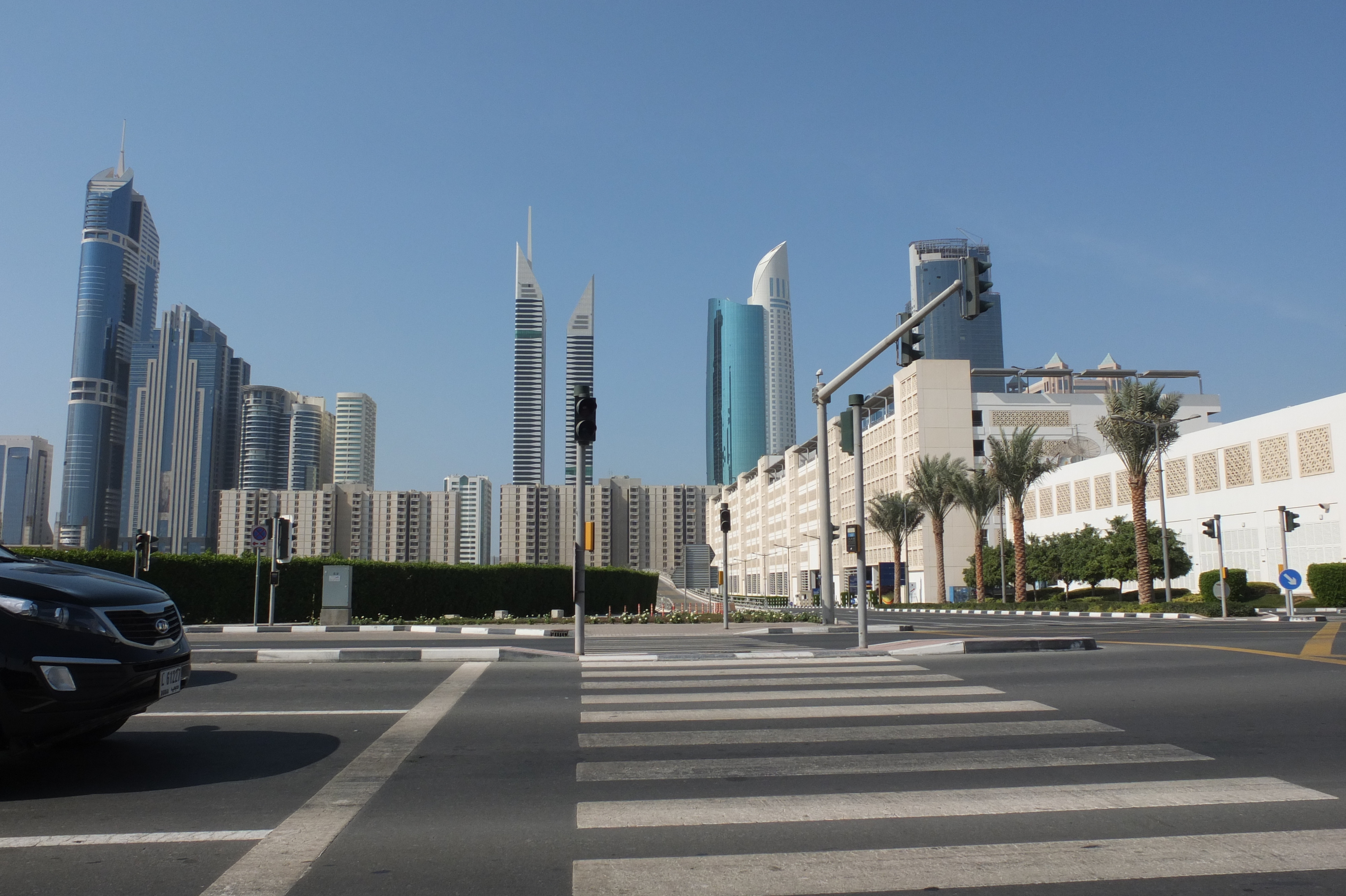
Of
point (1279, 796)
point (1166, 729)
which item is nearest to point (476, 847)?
point (1279, 796)

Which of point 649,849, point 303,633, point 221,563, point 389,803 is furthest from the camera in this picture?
point 221,563

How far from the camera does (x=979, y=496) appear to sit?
5697 centimetres

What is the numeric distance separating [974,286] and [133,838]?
46.2ft

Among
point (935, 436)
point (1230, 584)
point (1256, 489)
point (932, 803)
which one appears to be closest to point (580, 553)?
point (932, 803)

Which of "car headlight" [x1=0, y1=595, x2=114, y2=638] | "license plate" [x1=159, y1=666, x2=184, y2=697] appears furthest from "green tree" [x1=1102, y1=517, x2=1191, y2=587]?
"car headlight" [x1=0, y1=595, x2=114, y2=638]

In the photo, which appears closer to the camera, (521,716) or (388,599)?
(521,716)

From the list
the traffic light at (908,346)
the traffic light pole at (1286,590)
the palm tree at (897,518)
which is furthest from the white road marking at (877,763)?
the palm tree at (897,518)

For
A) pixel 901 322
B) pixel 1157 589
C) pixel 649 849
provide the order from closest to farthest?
pixel 649 849
pixel 901 322
pixel 1157 589

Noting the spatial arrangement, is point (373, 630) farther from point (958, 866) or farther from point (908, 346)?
point (958, 866)

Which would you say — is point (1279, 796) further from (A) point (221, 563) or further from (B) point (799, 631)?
(A) point (221, 563)

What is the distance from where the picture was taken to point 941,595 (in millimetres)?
65125

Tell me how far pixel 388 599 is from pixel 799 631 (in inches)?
630

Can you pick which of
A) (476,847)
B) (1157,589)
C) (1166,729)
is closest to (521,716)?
(476,847)

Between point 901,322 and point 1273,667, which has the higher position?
point 901,322
